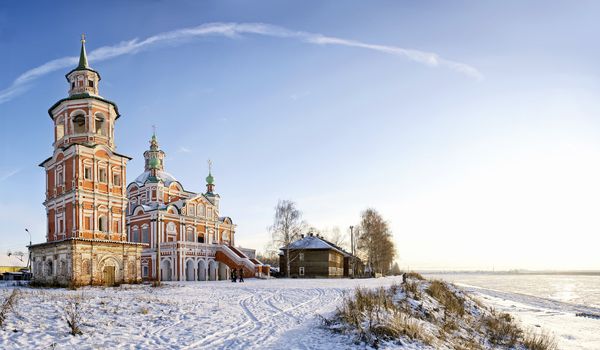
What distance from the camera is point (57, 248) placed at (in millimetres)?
32094

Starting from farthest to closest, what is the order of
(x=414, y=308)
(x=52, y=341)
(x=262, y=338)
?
(x=414, y=308) → (x=262, y=338) → (x=52, y=341)

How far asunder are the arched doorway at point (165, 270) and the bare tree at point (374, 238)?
90.6 ft

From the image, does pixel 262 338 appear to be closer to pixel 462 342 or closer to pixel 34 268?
pixel 462 342

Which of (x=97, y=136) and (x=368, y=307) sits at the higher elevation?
(x=97, y=136)

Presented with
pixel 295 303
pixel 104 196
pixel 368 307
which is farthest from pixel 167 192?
pixel 368 307

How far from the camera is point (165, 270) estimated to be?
47.5 m

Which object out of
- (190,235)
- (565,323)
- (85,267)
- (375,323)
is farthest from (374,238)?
(375,323)

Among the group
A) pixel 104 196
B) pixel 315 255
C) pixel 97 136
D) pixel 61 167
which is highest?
pixel 97 136

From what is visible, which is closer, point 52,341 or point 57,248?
point 52,341

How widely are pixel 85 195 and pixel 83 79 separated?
9.28 m

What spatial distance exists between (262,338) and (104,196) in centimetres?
2675

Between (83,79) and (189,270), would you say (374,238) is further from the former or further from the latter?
(83,79)

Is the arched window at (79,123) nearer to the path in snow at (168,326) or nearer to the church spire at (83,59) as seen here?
the church spire at (83,59)

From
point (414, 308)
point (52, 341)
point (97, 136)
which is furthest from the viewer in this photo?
point (97, 136)
